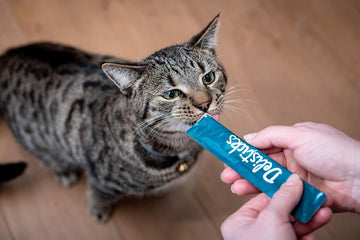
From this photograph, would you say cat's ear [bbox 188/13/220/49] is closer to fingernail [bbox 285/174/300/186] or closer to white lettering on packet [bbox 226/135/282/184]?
white lettering on packet [bbox 226/135/282/184]

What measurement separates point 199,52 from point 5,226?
4.29 feet

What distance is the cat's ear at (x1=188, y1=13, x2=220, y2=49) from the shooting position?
3.48ft

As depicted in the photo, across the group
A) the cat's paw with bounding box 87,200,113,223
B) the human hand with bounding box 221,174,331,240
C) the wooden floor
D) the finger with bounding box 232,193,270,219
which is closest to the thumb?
the human hand with bounding box 221,174,331,240

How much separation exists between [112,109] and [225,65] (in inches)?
36.1

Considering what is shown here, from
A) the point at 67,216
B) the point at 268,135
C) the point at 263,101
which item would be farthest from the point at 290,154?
the point at 67,216

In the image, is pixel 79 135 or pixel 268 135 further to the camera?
pixel 79 135

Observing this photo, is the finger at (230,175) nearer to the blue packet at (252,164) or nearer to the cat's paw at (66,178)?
the blue packet at (252,164)

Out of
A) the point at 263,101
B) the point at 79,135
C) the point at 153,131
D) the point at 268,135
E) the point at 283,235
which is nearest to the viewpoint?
the point at 283,235

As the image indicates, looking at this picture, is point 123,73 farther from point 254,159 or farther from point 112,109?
point 254,159

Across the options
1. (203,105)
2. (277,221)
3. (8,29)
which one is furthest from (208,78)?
(8,29)

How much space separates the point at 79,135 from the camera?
1.29 metres

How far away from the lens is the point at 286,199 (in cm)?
74

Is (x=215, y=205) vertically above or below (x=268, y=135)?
below

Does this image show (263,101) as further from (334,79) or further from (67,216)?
(67,216)
